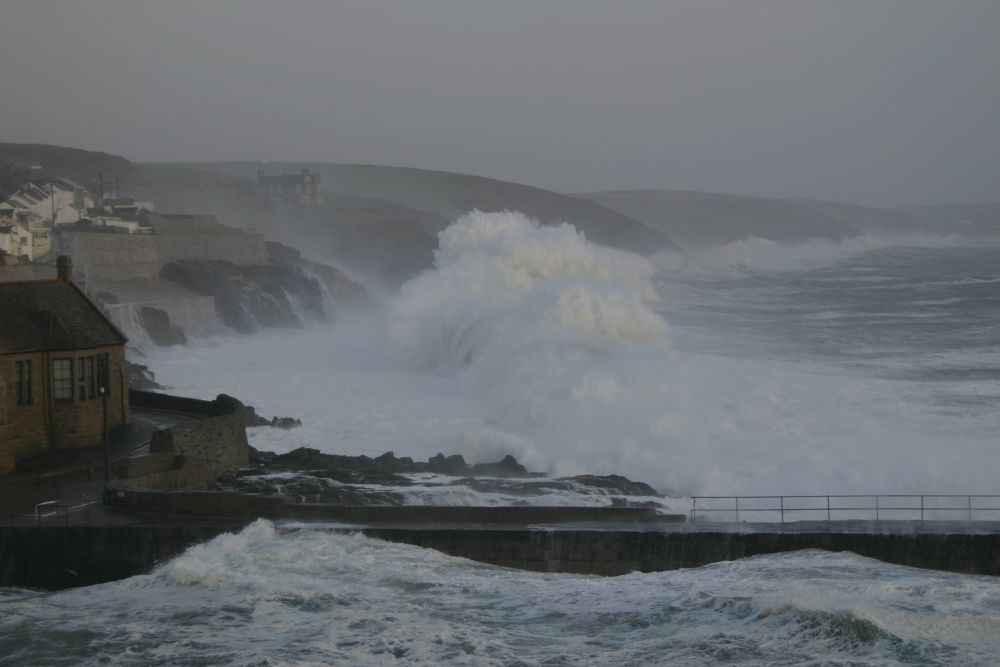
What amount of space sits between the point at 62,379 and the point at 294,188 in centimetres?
8807

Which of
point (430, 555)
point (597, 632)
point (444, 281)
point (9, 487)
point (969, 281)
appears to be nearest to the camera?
point (597, 632)

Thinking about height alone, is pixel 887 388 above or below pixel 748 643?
above

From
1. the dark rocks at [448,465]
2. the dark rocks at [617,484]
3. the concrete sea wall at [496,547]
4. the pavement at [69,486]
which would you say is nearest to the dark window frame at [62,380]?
the pavement at [69,486]

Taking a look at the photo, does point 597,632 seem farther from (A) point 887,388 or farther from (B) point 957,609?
(A) point 887,388

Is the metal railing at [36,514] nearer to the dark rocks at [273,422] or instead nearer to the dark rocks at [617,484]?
the dark rocks at [617,484]

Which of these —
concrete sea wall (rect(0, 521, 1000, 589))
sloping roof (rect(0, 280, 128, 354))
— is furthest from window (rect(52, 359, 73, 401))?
concrete sea wall (rect(0, 521, 1000, 589))

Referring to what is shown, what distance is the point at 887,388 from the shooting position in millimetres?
28828

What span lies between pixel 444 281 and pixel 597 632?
1168 inches

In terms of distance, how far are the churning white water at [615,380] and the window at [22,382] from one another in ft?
19.3

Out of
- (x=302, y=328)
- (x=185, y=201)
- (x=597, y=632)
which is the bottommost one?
(x=597, y=632)

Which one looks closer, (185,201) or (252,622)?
(252,622)

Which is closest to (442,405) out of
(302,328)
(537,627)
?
(537,627)

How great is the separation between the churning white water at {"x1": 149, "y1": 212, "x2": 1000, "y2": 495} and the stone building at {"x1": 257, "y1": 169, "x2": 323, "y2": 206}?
52.0 m

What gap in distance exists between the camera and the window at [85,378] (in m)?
18.8
